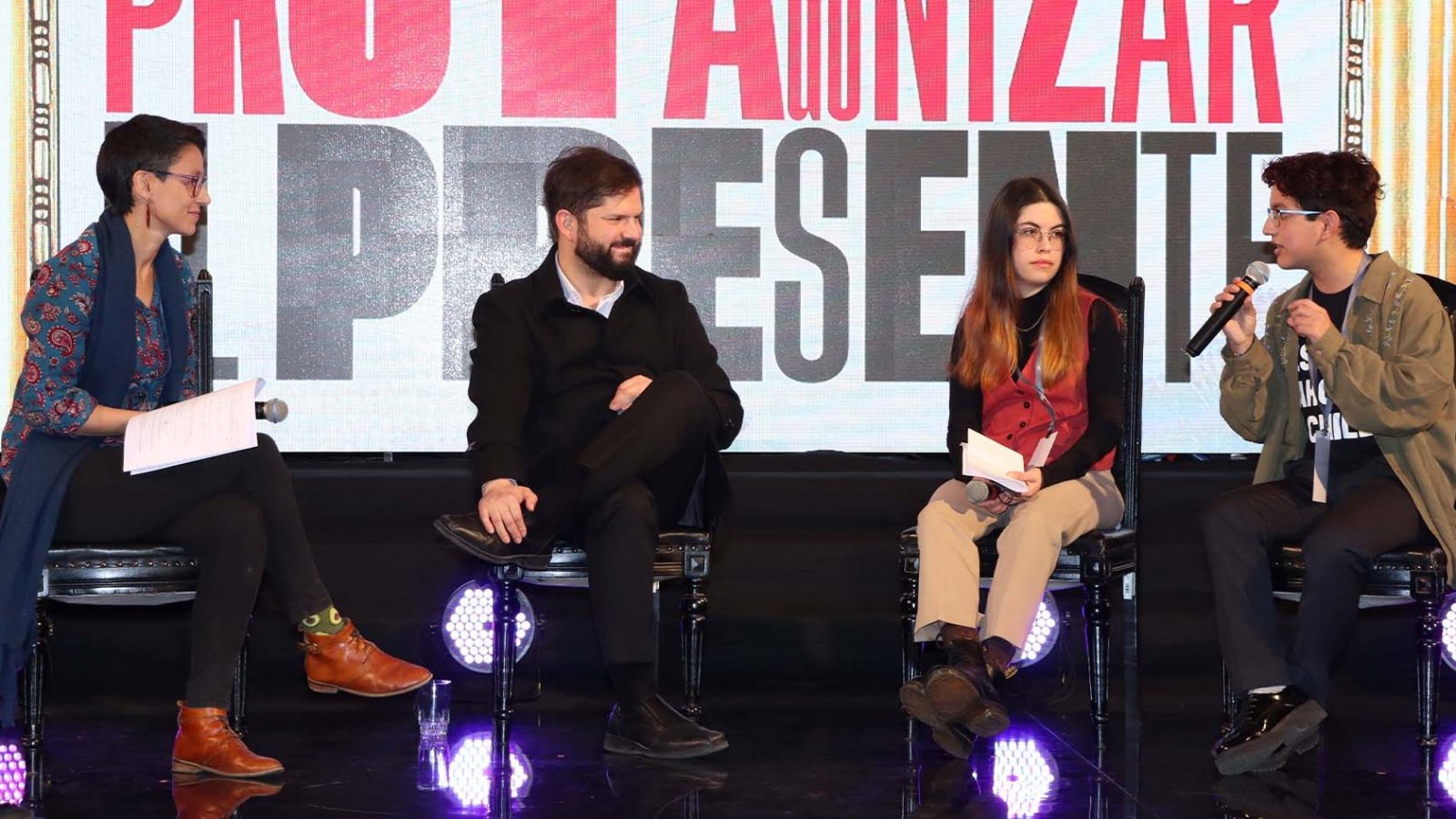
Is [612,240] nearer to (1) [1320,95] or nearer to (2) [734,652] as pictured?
(2) [734,652]

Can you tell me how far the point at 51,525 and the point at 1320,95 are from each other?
11.5 feet

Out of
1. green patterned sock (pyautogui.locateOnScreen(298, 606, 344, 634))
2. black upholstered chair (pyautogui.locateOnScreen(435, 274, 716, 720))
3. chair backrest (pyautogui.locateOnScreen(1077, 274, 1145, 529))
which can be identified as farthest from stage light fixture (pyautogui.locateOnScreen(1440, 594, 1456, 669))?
green patterned sock (pyautogui.locateOnScreen(298, 606, 344, 634))

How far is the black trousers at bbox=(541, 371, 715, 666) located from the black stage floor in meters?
0.29

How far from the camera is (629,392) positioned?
3299 millimetres

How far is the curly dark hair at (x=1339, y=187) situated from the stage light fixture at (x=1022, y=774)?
1.26m

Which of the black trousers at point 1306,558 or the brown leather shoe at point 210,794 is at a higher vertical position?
the black trousers at point 1306,558

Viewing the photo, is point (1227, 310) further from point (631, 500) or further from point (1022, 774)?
point (631, 500)

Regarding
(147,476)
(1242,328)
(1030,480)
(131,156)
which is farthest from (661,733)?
(131,156)

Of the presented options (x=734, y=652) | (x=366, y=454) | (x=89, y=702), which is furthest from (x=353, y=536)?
(x=734, y=652)

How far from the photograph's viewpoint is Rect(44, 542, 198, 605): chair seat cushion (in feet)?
10.2

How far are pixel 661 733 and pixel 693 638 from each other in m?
0.25

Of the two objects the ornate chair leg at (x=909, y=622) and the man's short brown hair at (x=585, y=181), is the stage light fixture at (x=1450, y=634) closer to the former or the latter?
the ornate chair leg at (x=909, y=622)

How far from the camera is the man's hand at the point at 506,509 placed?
10.3 feet

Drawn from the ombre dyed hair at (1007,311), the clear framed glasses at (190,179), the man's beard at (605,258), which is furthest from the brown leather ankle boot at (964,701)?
the clear framed glasses at (190,179)
